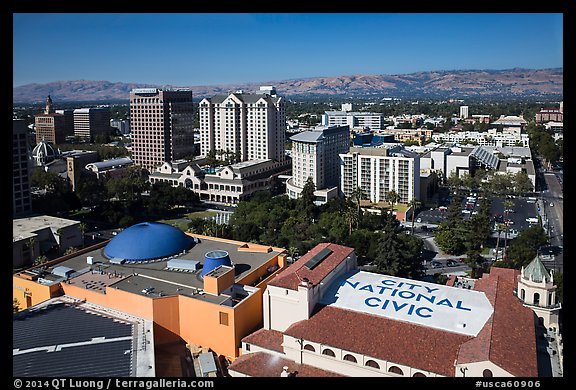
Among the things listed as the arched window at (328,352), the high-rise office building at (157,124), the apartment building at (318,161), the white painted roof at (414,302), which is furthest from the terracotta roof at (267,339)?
the high-rise office building at (157,124)

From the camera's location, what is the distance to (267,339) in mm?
9484

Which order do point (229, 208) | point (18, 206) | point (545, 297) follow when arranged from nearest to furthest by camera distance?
point (545, 297), point (18, 206), point (229, 208)

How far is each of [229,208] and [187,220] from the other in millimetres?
3368

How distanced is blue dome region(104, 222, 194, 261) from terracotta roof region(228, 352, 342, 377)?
4568mm

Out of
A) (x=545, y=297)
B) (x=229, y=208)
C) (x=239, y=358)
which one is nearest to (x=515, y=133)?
(x=229, y=208)

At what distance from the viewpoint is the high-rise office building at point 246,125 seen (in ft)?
108

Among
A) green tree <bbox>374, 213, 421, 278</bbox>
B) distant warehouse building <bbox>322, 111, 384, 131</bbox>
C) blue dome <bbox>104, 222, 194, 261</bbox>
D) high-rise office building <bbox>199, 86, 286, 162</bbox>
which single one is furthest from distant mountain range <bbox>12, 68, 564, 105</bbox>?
green tree <bbox>374, 213, 421, 278</bbox>

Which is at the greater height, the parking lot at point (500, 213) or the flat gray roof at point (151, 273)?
the flat gray roof at point (151, 273)

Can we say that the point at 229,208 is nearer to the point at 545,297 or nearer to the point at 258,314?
the point at 258,314

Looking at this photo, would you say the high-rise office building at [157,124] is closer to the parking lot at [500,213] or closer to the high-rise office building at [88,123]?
the high-rise office building at [88,123]

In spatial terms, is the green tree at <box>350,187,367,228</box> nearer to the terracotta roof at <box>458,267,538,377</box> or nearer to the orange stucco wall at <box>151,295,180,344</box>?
the terracotta roof at <box>458,267,538,377</box>

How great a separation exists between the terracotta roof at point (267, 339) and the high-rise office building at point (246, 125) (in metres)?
24.1

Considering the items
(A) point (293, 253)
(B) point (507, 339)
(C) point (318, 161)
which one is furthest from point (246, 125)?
(B) point (507, 339)

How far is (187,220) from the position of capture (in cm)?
2330
